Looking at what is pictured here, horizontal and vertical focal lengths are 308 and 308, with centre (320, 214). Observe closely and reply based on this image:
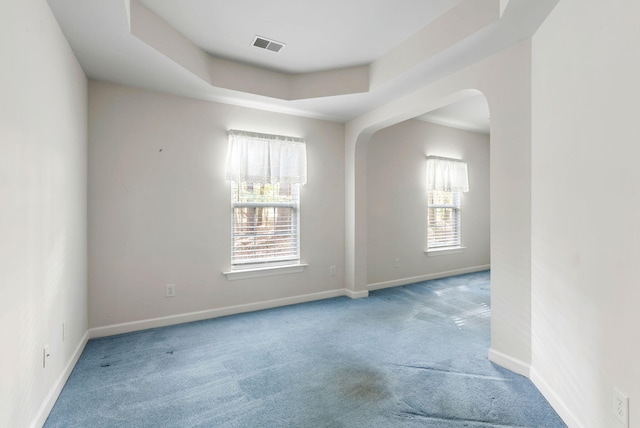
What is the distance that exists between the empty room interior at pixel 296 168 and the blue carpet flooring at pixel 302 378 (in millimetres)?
209

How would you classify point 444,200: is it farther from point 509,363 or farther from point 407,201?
point 509,363

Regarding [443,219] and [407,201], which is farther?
[443,219]

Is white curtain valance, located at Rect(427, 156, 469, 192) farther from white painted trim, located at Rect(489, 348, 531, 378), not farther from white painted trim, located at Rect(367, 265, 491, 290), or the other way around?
white painted trim, located at Rect(489, 348, 531, 378)

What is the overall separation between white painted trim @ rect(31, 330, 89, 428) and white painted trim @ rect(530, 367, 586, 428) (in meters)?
2.91

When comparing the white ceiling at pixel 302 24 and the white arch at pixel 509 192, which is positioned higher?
the white ceiling at pixel 302 24

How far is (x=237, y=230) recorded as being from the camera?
12.1 ft

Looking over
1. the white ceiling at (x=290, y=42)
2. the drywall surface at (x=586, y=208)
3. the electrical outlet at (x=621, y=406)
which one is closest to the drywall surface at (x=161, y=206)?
the white ceiling at (x=290, y=42)

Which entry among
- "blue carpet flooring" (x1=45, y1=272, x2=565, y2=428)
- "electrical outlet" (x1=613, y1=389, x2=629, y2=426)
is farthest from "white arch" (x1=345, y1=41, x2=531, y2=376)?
"electrical outlet" (x1=613, y1=389, x2=629, y2=426)

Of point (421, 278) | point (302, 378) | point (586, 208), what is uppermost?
point (586, 208)

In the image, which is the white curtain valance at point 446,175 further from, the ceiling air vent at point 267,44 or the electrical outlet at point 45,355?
the electrical outlet at point 45,355

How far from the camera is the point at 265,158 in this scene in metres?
3.74

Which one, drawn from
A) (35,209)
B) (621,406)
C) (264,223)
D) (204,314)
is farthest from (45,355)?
(621,406)

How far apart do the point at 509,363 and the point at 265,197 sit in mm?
2934

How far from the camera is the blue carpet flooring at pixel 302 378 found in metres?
1.84
